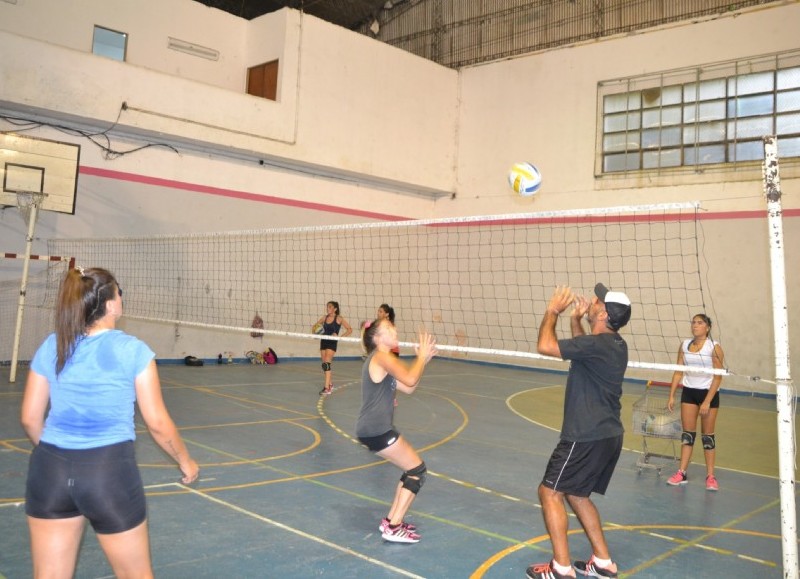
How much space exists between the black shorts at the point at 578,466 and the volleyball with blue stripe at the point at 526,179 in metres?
6.00

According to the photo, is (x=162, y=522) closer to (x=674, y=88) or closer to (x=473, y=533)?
(x=473, y=533)

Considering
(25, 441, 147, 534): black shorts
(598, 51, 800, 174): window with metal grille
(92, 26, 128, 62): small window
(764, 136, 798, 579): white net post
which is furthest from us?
(92, 26, 128, 62): small window

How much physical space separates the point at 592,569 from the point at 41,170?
12.9 meters

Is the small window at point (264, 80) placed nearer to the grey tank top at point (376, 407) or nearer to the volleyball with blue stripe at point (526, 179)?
the volleyball with blue stripe at point (526, 179)

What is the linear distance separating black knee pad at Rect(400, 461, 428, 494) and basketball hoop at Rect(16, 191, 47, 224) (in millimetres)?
9579

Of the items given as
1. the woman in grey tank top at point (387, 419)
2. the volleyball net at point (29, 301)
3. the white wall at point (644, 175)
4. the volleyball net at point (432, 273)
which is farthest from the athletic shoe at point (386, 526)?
the white wall at point (644, 175)

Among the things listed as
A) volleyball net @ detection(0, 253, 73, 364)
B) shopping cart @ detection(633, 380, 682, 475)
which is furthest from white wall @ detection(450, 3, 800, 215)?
volleyball net @ detection(0, 253, 73, 364)

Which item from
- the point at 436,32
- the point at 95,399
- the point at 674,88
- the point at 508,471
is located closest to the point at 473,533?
the point at 508,471

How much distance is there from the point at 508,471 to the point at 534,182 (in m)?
4.40

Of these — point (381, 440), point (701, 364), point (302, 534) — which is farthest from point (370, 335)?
point (701, 364)

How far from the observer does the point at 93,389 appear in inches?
108

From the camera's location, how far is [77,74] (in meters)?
13.7

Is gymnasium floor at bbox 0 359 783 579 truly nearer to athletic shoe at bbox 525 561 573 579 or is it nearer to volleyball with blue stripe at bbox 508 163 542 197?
athletic shoe at bbox 525 561 573 579

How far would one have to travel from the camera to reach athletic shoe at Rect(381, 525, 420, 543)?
16.6 feet
